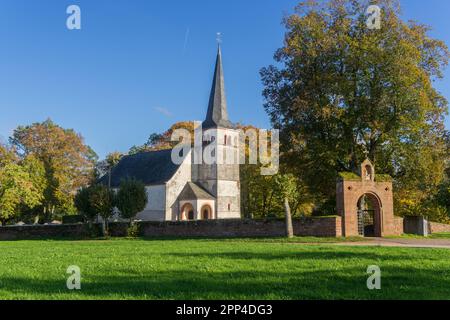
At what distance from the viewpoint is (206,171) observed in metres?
57.0

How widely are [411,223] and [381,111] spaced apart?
7902 millimetres

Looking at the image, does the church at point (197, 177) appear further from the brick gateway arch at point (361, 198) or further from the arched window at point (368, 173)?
the arched window at point (368, 173)

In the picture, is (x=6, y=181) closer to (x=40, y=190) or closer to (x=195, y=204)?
(x=40, y=190)

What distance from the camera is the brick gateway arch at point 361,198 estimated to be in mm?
27844

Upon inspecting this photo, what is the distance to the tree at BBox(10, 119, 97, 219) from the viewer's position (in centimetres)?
5719

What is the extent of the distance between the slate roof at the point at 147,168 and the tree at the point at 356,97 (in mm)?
22705

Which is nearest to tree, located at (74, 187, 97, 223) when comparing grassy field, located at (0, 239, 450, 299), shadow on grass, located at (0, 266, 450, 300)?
grassy field, located at (0, 239, 450, 299)

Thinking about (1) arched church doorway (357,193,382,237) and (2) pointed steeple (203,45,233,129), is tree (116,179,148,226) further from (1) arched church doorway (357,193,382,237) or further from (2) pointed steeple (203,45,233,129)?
(2) pointed steeple (203,45,233,129)

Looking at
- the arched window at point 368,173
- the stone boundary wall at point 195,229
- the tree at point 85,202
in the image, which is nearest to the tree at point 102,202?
the tree at point 85,202

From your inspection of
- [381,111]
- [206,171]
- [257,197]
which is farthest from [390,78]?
[206,171]

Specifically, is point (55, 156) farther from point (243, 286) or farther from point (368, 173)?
point (243, 286)

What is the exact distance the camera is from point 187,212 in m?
54.3

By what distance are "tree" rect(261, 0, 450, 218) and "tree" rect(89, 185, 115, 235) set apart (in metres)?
13.3
